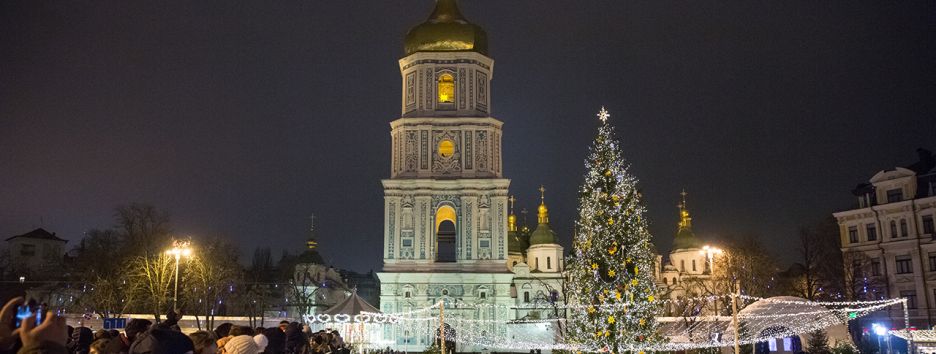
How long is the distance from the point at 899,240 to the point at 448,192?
86.4 feet

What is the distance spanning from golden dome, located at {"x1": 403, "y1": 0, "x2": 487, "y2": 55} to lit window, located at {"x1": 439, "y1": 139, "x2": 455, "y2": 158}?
249 inches

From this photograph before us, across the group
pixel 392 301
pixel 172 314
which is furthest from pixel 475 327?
pixel 172 314

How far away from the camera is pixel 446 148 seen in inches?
2016

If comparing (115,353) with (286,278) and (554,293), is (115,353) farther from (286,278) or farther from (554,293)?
(286,278)

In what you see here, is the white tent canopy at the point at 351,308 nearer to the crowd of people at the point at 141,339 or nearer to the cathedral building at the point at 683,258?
the crowd of people at the point at 141,339

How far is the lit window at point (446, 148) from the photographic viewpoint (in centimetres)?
5084

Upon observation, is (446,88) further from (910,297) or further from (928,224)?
(910,297)

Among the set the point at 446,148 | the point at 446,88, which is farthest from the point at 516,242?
the point at 446,88

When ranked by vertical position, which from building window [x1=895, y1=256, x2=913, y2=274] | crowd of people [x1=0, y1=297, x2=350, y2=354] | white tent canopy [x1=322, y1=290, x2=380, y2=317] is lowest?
crowd of people [x1=0, y1=297, x2=350, y2=354]

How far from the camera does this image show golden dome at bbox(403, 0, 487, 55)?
53.0 meters

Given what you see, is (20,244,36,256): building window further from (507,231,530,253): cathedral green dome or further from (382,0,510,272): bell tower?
(507,231,530,253): cathedral green dome

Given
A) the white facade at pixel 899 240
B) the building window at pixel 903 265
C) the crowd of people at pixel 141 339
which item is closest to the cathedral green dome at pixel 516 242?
the white facade at pixel 899 240

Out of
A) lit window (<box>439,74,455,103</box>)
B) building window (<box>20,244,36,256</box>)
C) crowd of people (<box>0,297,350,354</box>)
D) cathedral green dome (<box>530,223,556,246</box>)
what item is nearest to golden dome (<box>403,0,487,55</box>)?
lit window (<box>439,74,455,103</box>)

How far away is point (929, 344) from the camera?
20047mm
